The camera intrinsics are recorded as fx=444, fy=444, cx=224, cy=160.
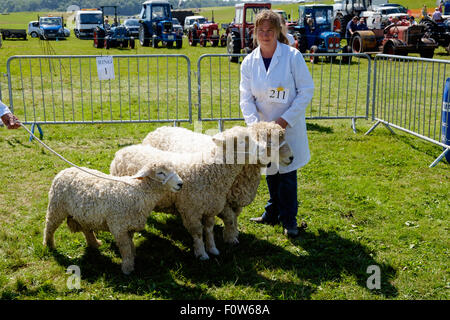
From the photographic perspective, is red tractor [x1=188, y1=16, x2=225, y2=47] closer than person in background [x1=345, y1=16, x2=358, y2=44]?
No

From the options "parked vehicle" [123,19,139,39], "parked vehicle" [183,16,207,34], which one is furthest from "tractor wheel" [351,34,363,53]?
"parked vehicle" [183,16,207,34]

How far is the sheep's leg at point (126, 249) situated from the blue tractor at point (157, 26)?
77.0 feet

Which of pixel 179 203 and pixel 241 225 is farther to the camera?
pixel 241 225

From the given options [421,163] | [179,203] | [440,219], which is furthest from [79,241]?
[421,163]

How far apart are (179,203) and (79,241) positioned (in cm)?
113

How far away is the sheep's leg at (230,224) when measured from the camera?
4.14 m

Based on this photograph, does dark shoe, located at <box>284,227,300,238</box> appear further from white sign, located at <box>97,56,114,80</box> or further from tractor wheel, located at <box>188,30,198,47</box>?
tractor wheel, located at <box>188,30,198,47</box>

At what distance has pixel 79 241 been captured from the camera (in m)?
4.26

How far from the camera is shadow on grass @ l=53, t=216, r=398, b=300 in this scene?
11.5ft

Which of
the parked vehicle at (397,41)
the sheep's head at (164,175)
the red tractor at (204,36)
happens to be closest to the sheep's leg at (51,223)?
the sheep's head at (164,175)

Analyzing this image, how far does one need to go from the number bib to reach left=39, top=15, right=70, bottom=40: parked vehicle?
3546 cm
